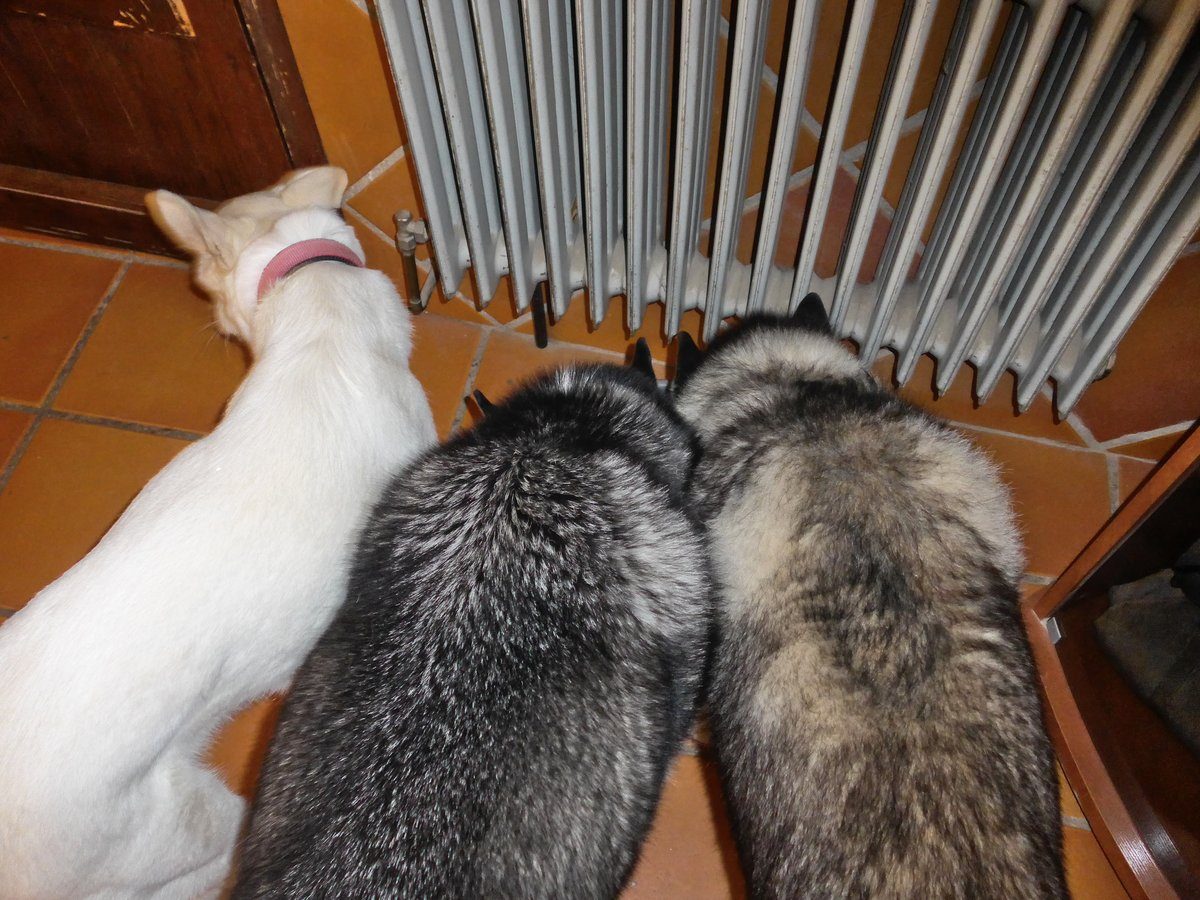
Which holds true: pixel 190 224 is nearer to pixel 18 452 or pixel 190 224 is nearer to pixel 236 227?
pixel 236 227

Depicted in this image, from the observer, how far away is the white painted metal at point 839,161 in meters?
1.39

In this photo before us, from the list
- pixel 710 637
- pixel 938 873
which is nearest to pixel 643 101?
pixel 710 637

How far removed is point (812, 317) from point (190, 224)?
47.0 inches

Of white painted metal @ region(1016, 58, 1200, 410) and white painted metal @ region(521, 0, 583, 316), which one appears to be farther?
white painted metal @ region(521, 0, 583, 316)

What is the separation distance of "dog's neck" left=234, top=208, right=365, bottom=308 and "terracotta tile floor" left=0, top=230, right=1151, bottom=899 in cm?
54

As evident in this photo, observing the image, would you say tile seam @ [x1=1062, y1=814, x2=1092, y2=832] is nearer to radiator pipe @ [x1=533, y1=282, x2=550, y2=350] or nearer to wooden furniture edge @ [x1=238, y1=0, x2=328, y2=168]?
radiator pipe @ [x1=533, y1=282, x2=550, y2=350]

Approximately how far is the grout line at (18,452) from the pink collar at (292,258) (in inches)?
35.4

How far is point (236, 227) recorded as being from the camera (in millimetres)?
1712

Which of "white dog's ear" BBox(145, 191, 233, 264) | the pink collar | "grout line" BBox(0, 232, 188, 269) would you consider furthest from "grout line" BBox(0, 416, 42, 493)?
the pink collar

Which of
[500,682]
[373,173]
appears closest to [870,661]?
[500,682]

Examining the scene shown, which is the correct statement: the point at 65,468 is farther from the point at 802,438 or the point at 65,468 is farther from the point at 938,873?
the point at 938,873

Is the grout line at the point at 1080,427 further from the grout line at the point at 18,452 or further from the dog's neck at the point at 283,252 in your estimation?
the grout line at the point at 18,452

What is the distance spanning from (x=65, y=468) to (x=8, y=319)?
0.54m

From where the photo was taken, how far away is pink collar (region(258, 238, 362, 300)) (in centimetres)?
165
